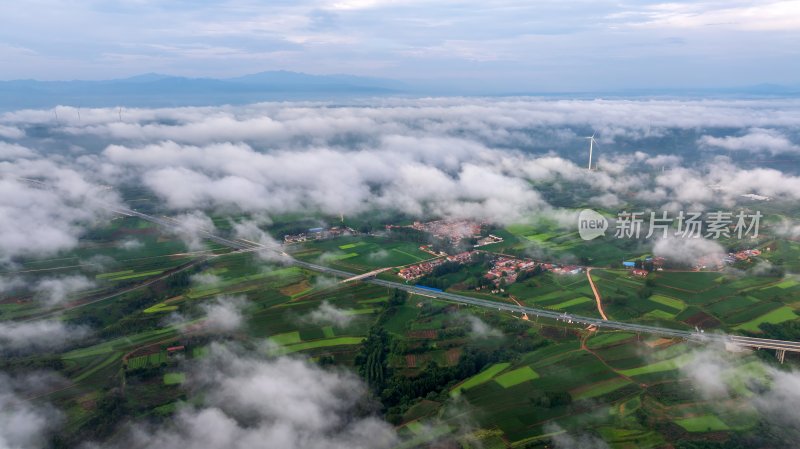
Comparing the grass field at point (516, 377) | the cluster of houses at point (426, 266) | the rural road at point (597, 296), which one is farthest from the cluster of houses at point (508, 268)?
the grass field at point (516, 377)

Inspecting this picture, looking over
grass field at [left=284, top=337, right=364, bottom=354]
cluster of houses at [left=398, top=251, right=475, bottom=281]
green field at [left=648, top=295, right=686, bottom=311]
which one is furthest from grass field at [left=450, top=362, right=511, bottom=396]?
cluster of houses at [left=398, top=251, right=475, bottom=281]

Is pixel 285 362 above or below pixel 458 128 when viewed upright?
below

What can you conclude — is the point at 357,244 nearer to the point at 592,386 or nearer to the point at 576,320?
the point at 576,320

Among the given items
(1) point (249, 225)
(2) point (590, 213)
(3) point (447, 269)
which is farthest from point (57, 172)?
(2) point (590, 213)

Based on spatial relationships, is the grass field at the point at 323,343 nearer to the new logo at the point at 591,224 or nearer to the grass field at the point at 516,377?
the grass field at the point at 516,377

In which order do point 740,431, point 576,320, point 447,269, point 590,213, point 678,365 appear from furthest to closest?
1. point 590,213
2. point 447,269
3. point 576,320
4. point 678,365
5. point 740,431

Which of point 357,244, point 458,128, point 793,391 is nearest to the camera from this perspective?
point 793,391

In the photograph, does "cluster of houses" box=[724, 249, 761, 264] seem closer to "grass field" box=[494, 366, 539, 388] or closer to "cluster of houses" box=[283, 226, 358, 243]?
"grass field" box=[494, 366, 539, 388]
